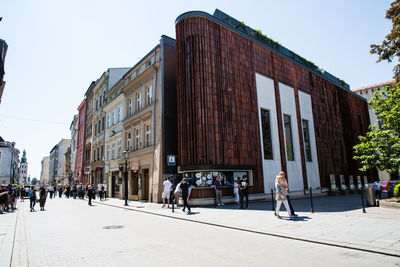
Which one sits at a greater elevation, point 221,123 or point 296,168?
point 221,123

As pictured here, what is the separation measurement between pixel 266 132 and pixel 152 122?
9554 millimetres

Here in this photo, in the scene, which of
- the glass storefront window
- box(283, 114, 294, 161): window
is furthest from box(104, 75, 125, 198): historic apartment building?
box(283, 114, 294, 161): window

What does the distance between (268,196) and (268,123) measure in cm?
623

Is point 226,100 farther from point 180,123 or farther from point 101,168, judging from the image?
point 101,168

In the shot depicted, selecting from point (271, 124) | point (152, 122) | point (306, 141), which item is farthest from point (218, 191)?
point (306, 141)

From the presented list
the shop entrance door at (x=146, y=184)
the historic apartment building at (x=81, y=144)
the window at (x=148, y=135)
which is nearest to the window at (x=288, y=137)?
the window at (x=148, y=135)

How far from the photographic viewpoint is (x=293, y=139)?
77.7 ft

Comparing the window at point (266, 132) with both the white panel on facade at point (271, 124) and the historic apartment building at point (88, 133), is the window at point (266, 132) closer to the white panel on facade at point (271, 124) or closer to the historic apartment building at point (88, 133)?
the white panel on facade at point (271, 124)

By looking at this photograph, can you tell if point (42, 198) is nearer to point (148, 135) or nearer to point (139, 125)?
point (148, 135)

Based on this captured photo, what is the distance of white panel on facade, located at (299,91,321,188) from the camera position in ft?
79.3

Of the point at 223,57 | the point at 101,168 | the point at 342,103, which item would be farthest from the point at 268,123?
the point at 101,168

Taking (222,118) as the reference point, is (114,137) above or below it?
above

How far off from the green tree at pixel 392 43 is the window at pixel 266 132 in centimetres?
864

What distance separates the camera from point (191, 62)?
17.8m
